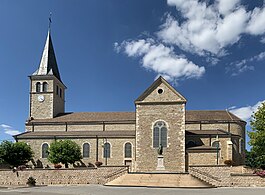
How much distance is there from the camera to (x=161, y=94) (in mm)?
41656

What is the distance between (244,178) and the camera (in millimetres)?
31188

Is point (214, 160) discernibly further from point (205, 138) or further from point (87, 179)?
point (87, 179)

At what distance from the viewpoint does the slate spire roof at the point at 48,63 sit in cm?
5691

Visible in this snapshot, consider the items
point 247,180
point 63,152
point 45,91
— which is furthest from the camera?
point 45,91

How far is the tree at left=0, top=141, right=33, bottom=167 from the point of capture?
→ 44.2m

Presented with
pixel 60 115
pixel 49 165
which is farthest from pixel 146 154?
pixel 60 115

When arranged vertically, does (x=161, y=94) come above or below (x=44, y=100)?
below

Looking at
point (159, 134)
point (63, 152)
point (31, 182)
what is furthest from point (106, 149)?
point (31, 182)

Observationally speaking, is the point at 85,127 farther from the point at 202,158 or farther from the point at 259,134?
the point at 259,134

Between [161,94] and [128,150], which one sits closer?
[161,94]

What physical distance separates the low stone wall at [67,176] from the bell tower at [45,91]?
18527 millimetres

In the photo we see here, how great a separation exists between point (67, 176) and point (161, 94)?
15227 millimetres

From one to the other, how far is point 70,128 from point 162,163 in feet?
62.0

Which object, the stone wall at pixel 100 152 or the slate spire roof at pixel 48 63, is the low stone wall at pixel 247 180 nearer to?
the stone wall at pixel 100 152
